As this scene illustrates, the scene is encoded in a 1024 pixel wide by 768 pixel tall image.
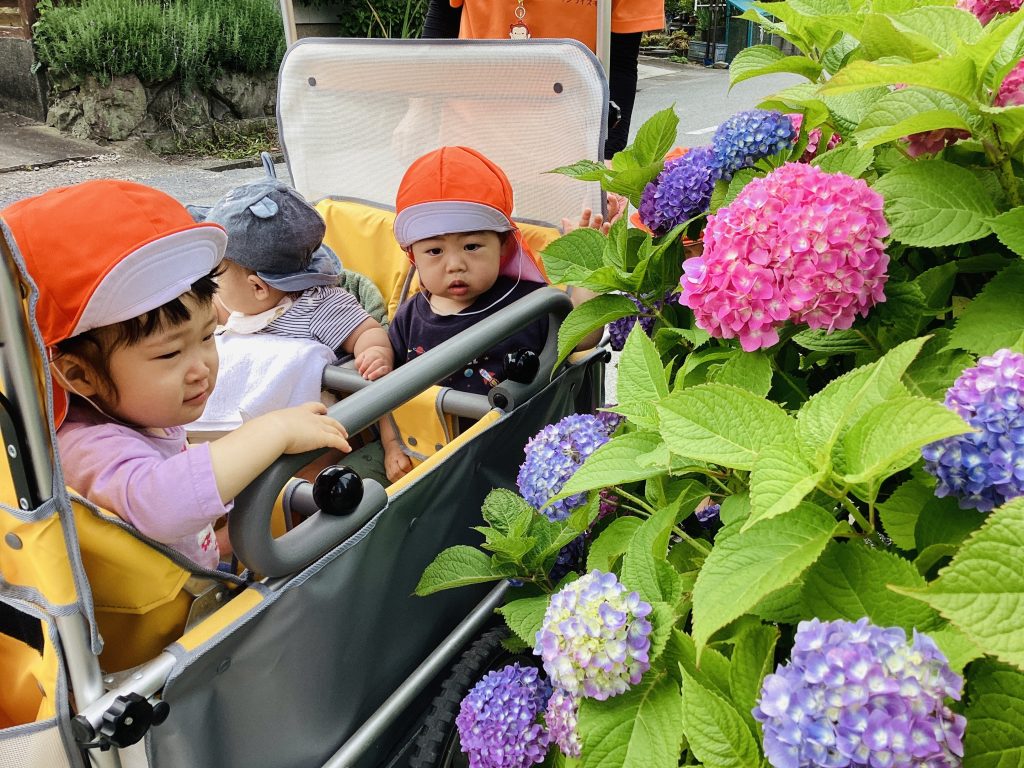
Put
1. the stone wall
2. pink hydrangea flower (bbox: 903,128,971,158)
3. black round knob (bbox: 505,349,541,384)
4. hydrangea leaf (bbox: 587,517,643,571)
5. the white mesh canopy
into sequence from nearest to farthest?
pink hydrangea flower (bbox: 903,128,971,158) → hydrangea leaf (bbox: 587,517,643,571) → black round knob (bbox: 505,349,541,384) → the white mesh canopy → the stone wall

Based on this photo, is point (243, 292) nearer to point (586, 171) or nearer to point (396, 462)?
point (396, 462)

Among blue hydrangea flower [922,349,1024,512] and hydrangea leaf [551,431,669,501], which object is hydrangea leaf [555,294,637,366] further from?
blue hydrangea flower [922,349,1024,512]

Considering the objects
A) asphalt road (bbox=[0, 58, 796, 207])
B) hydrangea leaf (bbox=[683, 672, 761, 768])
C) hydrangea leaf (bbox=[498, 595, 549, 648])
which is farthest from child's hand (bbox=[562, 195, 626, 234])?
asphalt road (bbox=[0, 58, 796, 207])

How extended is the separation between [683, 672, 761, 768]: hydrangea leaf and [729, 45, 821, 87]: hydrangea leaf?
73 centimetres

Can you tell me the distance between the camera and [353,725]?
1233mm

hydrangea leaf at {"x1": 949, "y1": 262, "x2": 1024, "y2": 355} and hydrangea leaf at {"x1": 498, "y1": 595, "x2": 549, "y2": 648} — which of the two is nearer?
hydrangea leaf at {"x1": 949, "y1": 262, "x2": 1024, "y2": 355}

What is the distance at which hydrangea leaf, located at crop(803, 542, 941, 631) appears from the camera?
0.60m

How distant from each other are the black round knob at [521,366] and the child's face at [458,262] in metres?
0.43

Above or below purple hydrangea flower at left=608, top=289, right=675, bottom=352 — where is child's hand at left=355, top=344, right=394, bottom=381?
below

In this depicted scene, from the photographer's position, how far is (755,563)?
1.99 feet

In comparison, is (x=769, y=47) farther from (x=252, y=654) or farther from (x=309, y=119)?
(x=309, y=119)

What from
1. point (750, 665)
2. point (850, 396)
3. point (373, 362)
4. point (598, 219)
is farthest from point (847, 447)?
point (373, 362)

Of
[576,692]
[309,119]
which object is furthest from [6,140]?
[576,692]

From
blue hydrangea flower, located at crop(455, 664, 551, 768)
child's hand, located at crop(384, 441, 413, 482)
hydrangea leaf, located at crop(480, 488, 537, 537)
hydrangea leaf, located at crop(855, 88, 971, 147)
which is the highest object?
hydrangea leaf, located at crop(855, 88, 971, 147)
